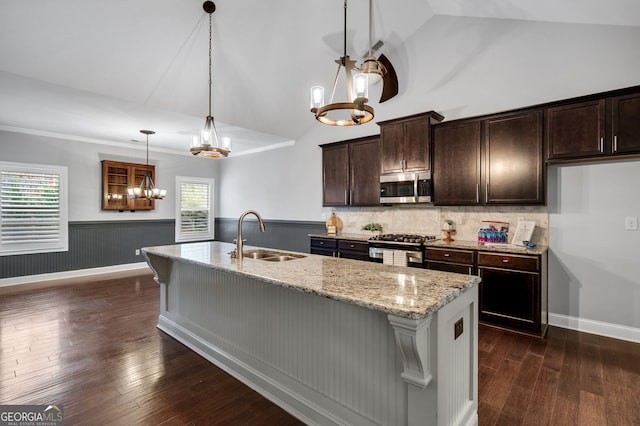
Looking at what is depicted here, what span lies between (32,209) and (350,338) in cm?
658

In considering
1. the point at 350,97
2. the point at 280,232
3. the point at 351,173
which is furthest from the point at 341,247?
the point at 350,97

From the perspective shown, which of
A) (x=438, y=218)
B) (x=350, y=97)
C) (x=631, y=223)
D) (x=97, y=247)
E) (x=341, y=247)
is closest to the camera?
(x=350, y=97)

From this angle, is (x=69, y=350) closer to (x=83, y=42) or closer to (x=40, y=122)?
(x=83, y=42)

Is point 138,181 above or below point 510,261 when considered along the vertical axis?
above

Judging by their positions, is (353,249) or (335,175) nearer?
(353,249)

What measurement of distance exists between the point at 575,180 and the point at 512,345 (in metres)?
1.88

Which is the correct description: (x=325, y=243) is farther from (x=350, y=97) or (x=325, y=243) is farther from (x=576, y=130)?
(x=576, y=130)

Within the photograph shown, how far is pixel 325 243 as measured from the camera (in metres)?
5.10

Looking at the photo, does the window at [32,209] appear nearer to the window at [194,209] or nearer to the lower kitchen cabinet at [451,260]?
the window at [194,209]

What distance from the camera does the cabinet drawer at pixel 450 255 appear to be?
3570mm

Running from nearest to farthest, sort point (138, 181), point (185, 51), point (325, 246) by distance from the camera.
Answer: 1. point (185, 51)
2. point (325, 246)
3. point (138, 181)

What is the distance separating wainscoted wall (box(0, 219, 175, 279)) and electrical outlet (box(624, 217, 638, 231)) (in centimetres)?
795

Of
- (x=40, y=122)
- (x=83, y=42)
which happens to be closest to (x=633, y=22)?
(x=83, y=42)

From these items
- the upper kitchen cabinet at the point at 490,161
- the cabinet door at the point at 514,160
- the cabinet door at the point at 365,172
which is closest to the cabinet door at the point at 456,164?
the upper kitchen cabinet at the point at 490,161
